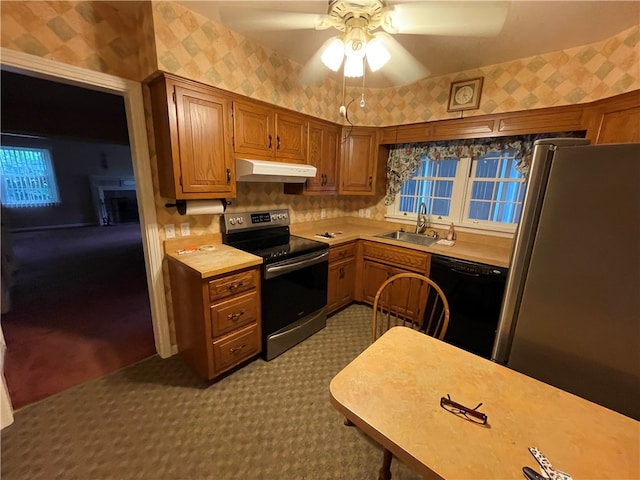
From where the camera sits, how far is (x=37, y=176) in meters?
7.12

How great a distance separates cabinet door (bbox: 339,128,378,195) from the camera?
3.06 m

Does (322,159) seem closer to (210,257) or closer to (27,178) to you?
(210,257)

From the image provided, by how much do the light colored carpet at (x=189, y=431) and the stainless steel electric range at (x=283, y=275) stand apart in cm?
31

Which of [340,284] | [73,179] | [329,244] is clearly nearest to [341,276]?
[340,284]

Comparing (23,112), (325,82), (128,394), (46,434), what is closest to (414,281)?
(325,82)

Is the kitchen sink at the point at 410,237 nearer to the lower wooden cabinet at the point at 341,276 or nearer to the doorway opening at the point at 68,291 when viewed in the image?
the lower wooden cabinet at the point at 341,276

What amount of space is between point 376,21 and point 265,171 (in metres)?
1.19

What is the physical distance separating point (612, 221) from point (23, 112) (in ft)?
20.0

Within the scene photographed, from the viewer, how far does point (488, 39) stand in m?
1.96

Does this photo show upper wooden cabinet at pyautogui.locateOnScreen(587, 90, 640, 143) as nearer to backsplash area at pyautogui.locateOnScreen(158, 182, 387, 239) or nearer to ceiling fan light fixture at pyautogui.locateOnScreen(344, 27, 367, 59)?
ceiling fan light fixture at pyautogui.locateOnScreen(344, 27, 367, 59)

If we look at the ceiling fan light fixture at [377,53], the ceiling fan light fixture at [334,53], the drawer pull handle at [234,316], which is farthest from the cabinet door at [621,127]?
the drawer pull handle at [234,316]

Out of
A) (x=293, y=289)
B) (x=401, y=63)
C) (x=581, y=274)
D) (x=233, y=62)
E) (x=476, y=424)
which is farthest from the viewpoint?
(x=293, y=289)

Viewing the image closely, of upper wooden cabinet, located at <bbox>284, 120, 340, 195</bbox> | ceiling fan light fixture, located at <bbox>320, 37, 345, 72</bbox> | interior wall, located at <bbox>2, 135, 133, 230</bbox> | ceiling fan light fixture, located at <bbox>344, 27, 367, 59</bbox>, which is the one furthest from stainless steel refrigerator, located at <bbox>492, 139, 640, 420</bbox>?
interior wall, located at <bbox>2, 135, 133, 230</bbox>

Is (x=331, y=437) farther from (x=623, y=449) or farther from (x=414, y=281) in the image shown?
(x=414, y=281)
